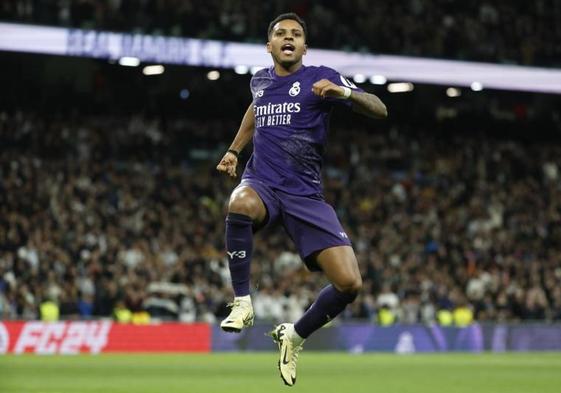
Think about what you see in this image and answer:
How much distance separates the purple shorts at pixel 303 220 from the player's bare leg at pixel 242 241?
79mm

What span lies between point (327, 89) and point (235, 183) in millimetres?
19941

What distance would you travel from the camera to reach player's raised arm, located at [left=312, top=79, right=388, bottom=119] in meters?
7.69

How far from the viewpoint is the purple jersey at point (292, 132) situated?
26.8 ft

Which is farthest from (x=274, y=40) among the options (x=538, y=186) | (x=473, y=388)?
(x=538, y=186)

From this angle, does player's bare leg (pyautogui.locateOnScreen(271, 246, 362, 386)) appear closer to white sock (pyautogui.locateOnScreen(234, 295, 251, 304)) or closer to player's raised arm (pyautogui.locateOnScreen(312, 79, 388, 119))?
white sock (pyautogui.locateOnScreen(234, 295, 251, 304))

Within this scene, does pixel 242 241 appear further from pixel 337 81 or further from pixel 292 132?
pixel 337 81

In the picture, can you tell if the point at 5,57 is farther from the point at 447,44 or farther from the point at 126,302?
the point at 447,44

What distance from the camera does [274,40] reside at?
8195mm

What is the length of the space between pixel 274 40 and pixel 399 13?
2183 centimetres

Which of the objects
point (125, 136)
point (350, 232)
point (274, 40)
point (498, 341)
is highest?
point (274, 40)

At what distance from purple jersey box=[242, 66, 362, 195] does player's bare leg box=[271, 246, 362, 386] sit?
50 cm

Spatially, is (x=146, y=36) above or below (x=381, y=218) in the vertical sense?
above

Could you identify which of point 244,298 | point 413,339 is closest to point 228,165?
point 244,298

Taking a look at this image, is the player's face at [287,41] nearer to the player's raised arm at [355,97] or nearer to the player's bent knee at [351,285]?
the player's raised arm at [355,97]
